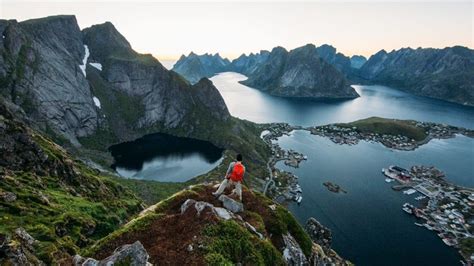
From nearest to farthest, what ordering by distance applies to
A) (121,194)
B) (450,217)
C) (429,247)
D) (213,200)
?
(213,200), (121,194), (429,247), (450,217)

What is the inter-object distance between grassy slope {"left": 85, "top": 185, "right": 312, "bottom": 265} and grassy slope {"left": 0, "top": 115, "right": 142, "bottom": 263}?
5.71 meters

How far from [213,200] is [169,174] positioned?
13262cm

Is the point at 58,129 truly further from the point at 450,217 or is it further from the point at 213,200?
the point at 450,217

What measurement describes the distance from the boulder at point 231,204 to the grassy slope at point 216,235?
0.54 meters

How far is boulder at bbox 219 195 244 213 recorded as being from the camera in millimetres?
31456

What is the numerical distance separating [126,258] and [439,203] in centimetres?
14796

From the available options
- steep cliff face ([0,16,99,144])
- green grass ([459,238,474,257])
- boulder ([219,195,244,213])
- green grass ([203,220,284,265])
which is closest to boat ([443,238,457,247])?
green grass ([459,238,474,257])

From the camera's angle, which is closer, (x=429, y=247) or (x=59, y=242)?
(x=59, y=242)

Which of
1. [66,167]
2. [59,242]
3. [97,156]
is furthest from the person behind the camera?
[97,156]

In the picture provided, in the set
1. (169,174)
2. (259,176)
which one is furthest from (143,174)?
(259,176)

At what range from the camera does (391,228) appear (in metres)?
118

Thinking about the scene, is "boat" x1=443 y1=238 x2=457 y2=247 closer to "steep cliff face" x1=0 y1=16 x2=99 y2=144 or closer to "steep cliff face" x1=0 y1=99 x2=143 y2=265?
"steep cliff face" x1=0 y1=99 x2=143 y2=265

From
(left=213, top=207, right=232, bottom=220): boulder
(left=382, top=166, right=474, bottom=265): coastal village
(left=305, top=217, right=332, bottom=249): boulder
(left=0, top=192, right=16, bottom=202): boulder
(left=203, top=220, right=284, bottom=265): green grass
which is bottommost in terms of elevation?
(left=382, top=166, right=474, bottom=265): coastal village

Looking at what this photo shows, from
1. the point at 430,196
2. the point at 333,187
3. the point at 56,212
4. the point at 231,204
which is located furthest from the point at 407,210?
the point at 56,212
